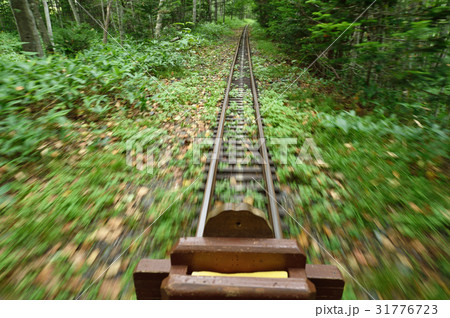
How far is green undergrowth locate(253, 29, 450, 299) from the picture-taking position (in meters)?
2.21

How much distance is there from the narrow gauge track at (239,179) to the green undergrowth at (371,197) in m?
0.33

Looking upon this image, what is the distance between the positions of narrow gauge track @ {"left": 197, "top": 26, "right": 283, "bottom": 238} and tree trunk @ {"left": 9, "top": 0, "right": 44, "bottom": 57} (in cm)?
566

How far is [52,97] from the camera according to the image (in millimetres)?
4840

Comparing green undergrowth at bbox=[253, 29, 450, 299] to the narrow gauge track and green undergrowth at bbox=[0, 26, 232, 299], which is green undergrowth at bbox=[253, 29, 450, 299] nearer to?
the narrow gauge track

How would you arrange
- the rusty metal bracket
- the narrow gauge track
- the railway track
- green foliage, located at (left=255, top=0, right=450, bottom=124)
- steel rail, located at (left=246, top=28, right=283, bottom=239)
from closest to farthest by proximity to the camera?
the railway track < the rusty metal bracket < the narrow gauge track < steel rail, located at (left=246, top=28, right=283, bottom=239) < green foliage, located at (left=255, top=0, right=450, bottom=124)

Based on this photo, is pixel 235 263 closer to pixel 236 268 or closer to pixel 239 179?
pixel 236 268

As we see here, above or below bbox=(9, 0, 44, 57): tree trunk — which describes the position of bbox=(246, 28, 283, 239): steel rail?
below

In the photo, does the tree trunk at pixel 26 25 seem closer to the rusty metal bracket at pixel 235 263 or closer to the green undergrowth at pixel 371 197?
the green undergrowth at pixel 371 197

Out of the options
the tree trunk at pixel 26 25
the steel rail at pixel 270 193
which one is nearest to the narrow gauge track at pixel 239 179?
the steel rail at pixel 270 193

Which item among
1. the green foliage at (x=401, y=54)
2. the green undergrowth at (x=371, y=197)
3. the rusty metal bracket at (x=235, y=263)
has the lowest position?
the green undergrowth at (x=371, y=197)

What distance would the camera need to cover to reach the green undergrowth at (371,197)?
2.21m

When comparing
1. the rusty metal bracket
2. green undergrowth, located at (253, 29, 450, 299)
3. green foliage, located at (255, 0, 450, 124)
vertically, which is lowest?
green undergrowth, located at (253, 29, 450, 299)

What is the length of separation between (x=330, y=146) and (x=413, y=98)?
3358 mm

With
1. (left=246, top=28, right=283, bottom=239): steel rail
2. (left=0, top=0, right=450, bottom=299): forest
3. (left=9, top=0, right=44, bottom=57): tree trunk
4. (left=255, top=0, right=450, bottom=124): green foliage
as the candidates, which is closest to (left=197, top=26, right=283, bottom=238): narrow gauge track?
(left=246, top=28, right=283, bottom=239): steel rail
